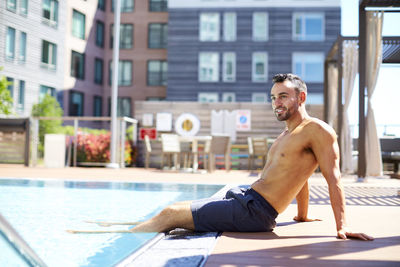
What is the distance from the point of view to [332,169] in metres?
2.53

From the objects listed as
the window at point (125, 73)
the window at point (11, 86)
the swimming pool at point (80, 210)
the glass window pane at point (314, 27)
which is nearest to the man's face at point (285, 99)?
the swimming pool at point (80, 210)

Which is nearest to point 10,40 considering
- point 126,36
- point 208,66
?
point 208,66

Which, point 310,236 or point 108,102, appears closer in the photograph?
point 310,236

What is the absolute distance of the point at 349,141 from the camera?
959cm

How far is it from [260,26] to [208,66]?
315cm

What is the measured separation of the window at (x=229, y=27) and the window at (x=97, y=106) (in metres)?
8.16

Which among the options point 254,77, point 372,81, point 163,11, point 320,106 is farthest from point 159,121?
point 163,11

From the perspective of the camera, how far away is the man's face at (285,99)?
2655 mm

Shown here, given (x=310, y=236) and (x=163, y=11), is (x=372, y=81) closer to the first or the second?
(x=310, y=236)

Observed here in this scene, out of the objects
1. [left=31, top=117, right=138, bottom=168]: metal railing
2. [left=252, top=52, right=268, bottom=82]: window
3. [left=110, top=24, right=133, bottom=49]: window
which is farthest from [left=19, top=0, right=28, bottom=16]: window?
[left=110, top=24, right=133, bottom=49]: window

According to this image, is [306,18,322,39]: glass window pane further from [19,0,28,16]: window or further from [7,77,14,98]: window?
[19,0,28,16]: window

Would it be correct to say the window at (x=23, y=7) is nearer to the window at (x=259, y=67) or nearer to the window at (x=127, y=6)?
the window at (x=259, y=67)

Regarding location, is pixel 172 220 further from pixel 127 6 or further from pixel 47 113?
pixel 127 6

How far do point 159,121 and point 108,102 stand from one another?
1215cm
